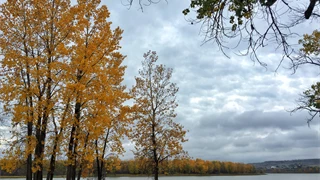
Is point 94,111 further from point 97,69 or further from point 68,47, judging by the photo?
point 68,47

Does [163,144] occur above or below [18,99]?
below

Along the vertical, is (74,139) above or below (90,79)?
below

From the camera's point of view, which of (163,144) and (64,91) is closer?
(64,91)

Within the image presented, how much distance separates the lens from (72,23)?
11.7m

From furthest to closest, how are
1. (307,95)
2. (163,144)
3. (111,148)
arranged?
(163,144)
(111,148)
(307,95)

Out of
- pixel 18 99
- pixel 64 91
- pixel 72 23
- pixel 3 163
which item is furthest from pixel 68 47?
pixel 3 163

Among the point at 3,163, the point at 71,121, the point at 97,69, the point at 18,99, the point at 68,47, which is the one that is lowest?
the point at 3,163

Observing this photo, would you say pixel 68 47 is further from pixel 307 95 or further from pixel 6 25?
pixel 307 95

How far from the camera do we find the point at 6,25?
37.1 feet

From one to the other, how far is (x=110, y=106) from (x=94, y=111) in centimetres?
87

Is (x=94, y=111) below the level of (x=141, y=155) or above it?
above

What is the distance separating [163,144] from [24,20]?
10.4 meters

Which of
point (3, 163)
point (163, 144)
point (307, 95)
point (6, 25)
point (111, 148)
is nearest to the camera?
point (3, 163)

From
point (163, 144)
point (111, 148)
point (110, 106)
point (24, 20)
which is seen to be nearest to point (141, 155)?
point (163, 144)
